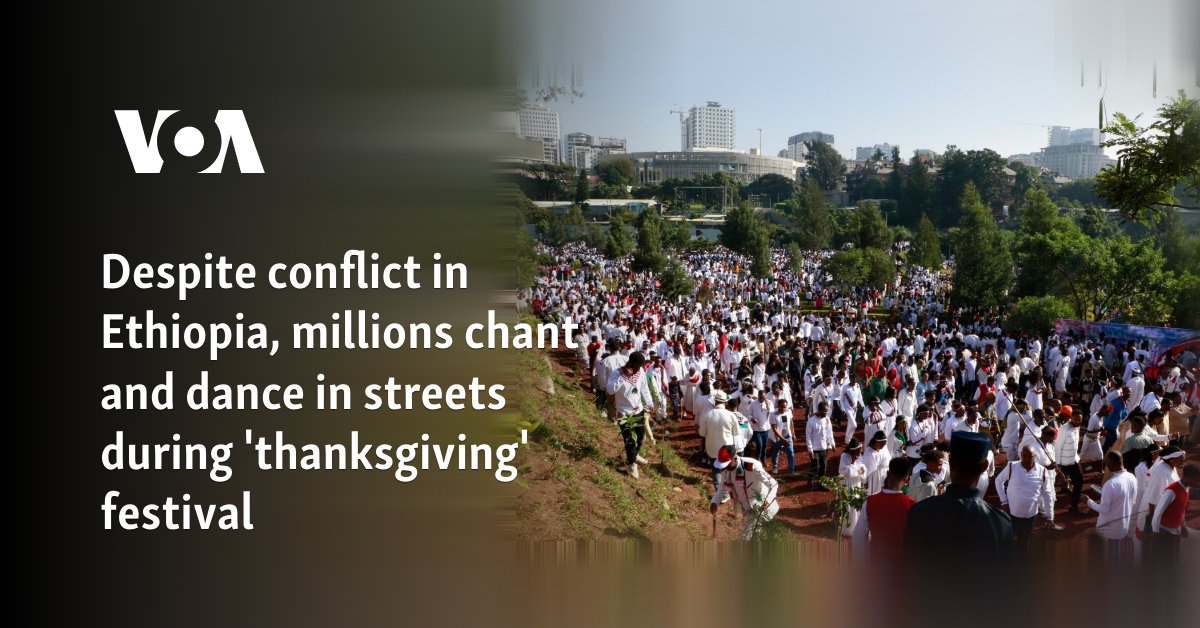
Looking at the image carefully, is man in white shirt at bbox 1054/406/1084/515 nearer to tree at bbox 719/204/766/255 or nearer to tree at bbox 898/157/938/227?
tree at bbox 898/157/938/227

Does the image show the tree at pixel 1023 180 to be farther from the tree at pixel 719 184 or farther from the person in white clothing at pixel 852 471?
the person in white clothing at pixel 852 471

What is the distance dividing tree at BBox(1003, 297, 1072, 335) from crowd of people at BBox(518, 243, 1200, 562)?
0.26 m

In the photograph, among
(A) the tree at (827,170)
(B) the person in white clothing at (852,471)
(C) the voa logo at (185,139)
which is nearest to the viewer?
(C) the voa logo at (185,139)

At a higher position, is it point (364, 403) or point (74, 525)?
point (364, 403)

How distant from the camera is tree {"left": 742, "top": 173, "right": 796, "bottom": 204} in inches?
889

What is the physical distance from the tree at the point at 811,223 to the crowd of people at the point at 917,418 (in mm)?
13901

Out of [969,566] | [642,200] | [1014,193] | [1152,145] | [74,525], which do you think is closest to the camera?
[969,566]

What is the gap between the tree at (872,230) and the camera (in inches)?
1042

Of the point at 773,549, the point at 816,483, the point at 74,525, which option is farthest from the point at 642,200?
the point at 74,525

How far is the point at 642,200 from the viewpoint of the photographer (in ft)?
70.7

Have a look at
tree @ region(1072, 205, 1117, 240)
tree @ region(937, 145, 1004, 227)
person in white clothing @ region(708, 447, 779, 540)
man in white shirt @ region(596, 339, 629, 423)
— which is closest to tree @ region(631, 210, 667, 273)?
tree @ region(937, 145, 1004, 227)

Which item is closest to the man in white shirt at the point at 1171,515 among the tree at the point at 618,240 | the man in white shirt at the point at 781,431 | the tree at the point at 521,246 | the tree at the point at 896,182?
the man in white shirt at the point at 781,431

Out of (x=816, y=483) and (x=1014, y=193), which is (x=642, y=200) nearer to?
(x=1014, y=193)

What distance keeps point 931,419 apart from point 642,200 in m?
15.2
